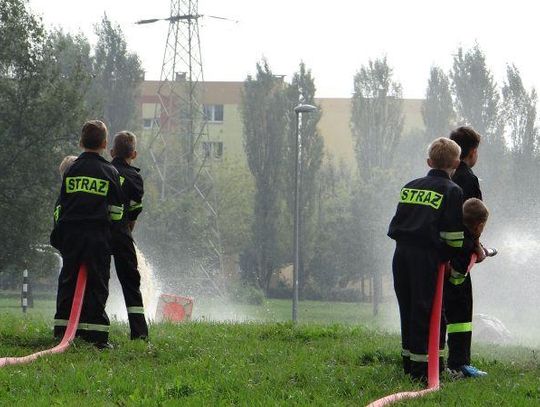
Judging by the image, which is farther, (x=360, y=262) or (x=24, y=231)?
(x=360, y=262)

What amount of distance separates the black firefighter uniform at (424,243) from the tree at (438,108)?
222ft

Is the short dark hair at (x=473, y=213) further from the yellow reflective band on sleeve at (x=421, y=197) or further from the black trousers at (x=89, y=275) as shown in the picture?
the black trousers at (x=89, y=275)

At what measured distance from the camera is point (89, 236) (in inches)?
374

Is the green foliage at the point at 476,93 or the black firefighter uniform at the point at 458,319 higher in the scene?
the green foliage at the point at 476,93

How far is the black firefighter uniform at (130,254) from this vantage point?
32.4 feet

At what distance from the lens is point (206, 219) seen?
5862cm

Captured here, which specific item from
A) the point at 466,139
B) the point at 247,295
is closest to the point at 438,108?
the point at 247,295

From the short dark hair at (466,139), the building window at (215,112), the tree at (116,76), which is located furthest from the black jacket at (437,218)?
the building window at (215,112)

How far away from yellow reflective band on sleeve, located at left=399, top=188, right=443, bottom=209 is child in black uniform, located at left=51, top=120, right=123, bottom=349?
8.90 feet

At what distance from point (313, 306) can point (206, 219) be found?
32.0 ft

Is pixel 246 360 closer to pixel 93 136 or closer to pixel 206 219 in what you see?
pixel 93 136

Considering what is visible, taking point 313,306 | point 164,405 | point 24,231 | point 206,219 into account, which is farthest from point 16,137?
point 164,405

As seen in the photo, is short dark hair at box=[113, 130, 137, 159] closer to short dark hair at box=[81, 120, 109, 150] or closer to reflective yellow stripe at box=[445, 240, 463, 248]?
short dark hair at box=[81, 120, 109, 150]

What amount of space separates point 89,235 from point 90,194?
1.21 ft
